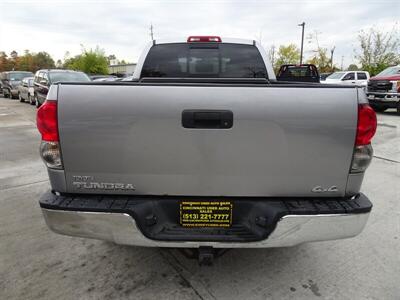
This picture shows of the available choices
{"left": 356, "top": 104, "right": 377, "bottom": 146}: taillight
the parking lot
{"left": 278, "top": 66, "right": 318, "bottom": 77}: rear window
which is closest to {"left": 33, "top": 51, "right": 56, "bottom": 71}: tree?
{"left": 278, "top": 66, "right": 318, "bottom": 77}: rear window

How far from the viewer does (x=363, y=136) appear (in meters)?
1.89

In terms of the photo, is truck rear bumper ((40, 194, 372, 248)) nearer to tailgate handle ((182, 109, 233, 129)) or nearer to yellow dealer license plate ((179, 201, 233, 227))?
yellow dealer license plate ((179, 201, 233, 227))

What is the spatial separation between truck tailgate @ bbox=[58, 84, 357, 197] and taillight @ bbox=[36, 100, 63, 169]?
0.05 metres

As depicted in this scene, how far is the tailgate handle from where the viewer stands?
1.84 meters

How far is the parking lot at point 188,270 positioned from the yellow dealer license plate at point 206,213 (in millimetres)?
656

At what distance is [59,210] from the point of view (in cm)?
194

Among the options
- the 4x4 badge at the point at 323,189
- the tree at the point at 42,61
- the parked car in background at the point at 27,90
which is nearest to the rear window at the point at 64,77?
the parked car in background at the point at 27,90

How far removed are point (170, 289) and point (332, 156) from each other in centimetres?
159

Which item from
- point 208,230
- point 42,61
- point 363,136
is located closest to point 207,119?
point 208,230

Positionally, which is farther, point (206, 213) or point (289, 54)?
point (289, 54)

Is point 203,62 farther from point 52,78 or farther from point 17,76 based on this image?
point 17,76

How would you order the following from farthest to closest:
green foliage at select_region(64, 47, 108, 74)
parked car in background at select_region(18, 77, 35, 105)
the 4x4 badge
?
green foliage at select_region(64, 47, 108, 74)
parked car in background at select_region(18, 77, 35, 105)
the 4x4 badge

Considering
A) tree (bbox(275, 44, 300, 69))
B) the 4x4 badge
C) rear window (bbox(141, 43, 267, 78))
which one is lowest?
the 4x4 badge

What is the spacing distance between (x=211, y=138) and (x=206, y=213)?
1.75 feet
